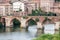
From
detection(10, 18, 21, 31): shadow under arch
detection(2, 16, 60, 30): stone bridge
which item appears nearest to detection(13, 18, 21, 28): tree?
detection(10, 18, 21, 31): shadow under arch

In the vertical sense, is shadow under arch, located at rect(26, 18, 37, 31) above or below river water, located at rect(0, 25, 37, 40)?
above

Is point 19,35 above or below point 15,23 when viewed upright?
below

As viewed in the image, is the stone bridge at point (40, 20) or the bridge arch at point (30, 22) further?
the bridge arch at point (30, 22)

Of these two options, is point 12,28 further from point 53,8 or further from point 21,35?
point 53,8

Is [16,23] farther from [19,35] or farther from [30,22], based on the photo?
[19,35]

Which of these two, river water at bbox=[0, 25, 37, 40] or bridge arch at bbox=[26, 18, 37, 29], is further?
bridge arch at bbox=[26, 18, 37, 29]

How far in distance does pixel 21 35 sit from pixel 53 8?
17.9 meters

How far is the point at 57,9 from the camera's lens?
7300cm

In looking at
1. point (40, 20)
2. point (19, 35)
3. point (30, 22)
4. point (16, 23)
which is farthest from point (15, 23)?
point (19, 35)

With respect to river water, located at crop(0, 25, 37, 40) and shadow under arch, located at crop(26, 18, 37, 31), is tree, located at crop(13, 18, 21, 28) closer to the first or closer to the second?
shadow under arch, located at crop(26, 18, 37, 31)

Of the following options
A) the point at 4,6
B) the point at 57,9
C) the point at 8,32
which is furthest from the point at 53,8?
the point at 8,32

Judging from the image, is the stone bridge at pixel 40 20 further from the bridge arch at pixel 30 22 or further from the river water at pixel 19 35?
the river water at pixel 19 35

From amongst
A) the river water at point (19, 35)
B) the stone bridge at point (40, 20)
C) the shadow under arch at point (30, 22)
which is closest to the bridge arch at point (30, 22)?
the shadow under arch at point (30, 22)

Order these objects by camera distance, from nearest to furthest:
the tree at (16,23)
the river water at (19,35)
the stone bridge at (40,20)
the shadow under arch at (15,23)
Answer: the river water at (19,35) < the stone bridge at (40,20) < the shadow under arch at (15,23) < the tree at (16,23)
